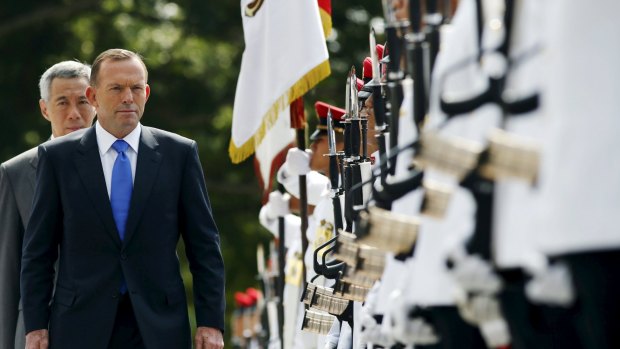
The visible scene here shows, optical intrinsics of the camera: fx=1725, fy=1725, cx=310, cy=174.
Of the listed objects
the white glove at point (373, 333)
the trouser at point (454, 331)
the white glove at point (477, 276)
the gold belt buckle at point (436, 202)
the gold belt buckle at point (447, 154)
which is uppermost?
the gold belt buckle at point (447, 154)

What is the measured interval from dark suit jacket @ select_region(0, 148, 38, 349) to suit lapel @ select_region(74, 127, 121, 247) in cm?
88

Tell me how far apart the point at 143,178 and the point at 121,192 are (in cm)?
11

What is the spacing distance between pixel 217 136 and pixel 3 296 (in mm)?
14089

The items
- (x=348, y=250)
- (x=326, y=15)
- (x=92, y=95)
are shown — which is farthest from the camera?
(x=326, y=15)

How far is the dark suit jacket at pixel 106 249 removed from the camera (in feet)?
21.8

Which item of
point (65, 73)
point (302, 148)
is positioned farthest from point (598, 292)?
point (302, 148)

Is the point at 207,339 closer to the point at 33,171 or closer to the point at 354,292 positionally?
the point at 354,292

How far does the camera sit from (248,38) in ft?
31.4

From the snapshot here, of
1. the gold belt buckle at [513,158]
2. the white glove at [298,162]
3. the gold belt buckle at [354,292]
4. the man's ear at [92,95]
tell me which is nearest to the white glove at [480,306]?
the gold belt buckle at [513,158]

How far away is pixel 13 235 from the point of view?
7531 millimetres

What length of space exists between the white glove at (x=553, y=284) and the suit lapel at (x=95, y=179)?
3169 millimetres

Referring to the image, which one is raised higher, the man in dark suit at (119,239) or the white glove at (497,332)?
the white glove at (497,332)

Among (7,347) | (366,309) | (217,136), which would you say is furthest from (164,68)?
(366,309)

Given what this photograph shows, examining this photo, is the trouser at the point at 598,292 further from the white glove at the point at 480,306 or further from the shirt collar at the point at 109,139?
the shirt collar at the point at 109,139
